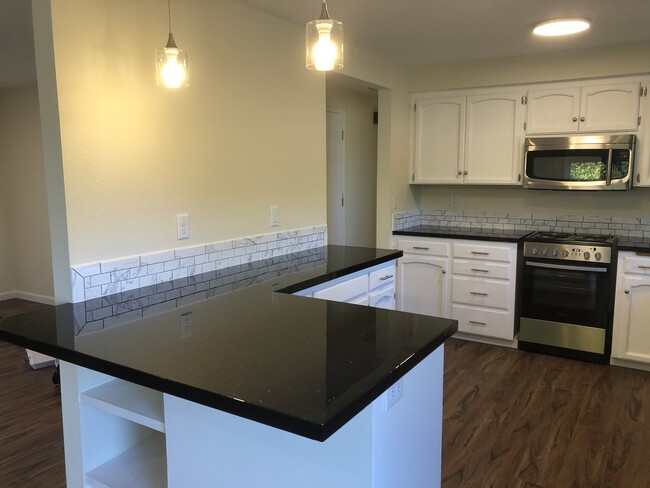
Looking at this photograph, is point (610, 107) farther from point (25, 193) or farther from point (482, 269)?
point (25, 193)

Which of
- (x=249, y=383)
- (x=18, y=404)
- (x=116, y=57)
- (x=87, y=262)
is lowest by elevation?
(x=18, y=404)

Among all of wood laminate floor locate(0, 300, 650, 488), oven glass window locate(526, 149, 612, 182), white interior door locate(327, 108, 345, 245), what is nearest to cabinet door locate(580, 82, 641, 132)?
oven glass window locate(526, 149, 612, 182)

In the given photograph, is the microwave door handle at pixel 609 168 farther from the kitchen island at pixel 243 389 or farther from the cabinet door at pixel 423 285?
the kitchen island at pixel 243 389

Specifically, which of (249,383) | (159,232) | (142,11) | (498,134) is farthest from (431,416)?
(498,134)

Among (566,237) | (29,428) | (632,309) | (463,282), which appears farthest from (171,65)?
(632,309)

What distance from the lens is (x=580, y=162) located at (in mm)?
3869

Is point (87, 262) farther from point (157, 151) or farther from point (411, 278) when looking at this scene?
point (411, 278)

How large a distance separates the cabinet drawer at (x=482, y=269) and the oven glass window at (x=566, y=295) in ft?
0.54

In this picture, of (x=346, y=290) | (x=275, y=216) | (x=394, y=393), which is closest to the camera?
(x=394, y=393)

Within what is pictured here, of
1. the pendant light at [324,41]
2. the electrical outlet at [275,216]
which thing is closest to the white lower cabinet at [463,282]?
the electrical outlet at [275,216]

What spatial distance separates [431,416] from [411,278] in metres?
2.82

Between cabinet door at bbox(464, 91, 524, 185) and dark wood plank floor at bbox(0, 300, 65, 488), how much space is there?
11.7ft

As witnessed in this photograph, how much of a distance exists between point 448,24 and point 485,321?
→ 2.27 metres

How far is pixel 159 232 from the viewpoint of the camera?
2.28 metres
